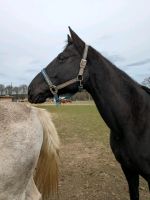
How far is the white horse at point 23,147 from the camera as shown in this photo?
3082mm

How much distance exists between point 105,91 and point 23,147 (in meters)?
1.29

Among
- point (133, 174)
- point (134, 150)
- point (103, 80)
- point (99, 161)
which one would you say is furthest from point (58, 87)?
point (99, 161)

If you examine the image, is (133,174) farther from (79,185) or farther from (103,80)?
(79,185)

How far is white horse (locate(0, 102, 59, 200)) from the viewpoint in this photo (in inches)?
121

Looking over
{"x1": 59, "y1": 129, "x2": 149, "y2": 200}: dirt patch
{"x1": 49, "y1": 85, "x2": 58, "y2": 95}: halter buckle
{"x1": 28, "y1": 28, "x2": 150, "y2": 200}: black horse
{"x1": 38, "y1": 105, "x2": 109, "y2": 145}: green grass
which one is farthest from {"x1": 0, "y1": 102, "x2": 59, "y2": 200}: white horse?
{"x1": 59, "y1": 129, "x2": 149, "y2": 200}: dirt patch

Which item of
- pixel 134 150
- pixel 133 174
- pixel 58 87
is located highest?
pixel 58 87

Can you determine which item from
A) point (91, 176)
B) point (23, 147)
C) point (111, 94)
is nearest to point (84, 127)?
point (91, 176)

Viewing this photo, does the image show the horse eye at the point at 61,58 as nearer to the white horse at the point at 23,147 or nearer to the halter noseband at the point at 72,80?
the halter noseband at the point at 72,80

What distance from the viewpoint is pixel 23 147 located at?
10.4ft

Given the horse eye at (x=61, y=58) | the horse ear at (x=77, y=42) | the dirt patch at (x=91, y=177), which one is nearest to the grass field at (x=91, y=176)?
the dirt patch at (x=91, y=177)

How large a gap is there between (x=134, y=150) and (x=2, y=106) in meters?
1.63

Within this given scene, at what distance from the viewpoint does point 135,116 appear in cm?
398

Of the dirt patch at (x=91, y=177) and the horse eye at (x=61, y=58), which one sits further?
the dirt patch at (x=91, y=177)

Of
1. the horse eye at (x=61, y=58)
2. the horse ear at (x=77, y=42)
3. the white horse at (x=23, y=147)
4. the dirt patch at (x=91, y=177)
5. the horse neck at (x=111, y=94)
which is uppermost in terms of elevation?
the horse ear at (x=77, y=42)
